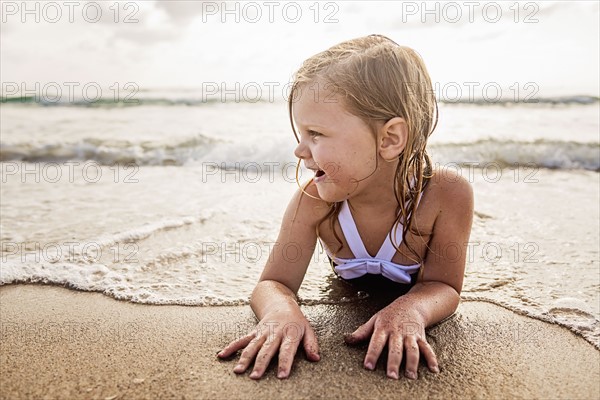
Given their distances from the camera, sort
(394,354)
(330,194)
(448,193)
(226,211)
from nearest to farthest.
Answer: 1. (394,354)
2. (330,194)
3. (448,193)
4. (226,211)

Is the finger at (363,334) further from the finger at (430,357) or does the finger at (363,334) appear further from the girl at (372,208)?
the finger at (430,357)

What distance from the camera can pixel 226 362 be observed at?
210 cm

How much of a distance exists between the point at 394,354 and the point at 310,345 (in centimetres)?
34

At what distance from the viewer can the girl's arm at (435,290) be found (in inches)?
80.4

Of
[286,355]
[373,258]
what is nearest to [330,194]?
[373,258]

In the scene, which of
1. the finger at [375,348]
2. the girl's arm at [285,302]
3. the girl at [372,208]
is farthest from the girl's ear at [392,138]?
the finger at [375,348]

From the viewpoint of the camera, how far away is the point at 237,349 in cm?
214

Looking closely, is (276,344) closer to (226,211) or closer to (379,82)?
(379,82)

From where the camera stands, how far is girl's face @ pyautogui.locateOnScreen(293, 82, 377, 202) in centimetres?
223

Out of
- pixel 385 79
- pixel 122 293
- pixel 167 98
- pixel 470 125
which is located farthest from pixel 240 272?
pixel 167 98

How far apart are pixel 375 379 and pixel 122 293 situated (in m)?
1.57

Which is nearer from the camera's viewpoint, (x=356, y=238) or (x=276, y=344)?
(x=276, y=344)

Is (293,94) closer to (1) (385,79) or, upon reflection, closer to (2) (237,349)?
(1) (385,79)

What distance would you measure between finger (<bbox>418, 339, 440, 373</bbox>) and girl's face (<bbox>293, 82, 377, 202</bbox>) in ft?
2.48
